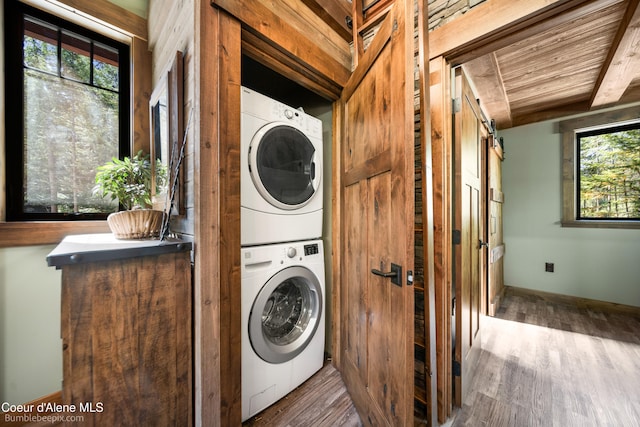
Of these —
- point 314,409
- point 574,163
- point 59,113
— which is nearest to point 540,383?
point 314,409

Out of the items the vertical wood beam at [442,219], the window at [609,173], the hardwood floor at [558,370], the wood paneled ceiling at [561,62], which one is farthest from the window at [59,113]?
the window at [609,173]

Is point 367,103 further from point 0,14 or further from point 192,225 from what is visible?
point 0,14

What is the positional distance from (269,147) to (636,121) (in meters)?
4.23

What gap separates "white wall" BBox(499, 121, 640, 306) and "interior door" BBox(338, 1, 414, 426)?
10.4ft

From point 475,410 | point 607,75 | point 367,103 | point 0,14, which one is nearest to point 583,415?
point 475,410

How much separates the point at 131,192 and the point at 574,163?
4.66 m

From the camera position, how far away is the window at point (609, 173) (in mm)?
2723

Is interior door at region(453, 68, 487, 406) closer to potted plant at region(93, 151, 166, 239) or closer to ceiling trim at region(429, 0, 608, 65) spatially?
ceiling trim at region(429, 0, 608, 65)

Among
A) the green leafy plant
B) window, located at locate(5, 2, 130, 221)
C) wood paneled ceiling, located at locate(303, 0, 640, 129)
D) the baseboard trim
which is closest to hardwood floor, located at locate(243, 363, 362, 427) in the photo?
the green leafy plant

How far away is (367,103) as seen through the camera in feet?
4.17

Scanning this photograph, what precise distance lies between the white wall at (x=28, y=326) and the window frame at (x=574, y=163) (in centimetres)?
505

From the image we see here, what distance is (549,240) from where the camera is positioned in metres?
3.08

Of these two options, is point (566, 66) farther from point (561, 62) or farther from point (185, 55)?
point (185, 55)

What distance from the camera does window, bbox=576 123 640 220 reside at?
272 centimetres
